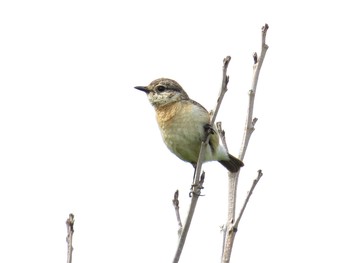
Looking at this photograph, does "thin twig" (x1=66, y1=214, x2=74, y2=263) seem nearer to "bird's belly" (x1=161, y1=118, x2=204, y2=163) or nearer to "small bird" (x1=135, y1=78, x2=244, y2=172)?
"small bird" (x1=135, y1=78, x2=244, y2=172)

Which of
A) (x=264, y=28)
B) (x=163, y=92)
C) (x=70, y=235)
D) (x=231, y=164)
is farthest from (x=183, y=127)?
(x=70, y=235)

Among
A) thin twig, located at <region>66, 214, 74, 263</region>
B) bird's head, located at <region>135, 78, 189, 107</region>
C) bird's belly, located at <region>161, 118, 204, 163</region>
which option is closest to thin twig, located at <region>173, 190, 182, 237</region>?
thin twig, located at <region>66, 214, 74, 263</region>

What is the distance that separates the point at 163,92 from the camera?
7988 millimetres

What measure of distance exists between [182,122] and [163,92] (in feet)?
2.77

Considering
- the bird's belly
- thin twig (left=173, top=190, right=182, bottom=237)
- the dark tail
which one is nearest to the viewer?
thin twig (left=173, top=190, right=182, bottom=237)

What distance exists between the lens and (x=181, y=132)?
7.25 m

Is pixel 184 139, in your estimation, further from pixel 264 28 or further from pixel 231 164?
pixel 264 28

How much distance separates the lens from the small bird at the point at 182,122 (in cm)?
714

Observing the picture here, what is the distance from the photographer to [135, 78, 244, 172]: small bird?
714 centimetres

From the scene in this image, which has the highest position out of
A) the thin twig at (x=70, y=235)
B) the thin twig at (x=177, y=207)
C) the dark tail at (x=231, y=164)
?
the dark tail at (x=231, y=164)

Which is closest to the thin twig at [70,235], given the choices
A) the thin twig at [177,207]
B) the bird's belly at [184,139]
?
the thin twig at [177,207]

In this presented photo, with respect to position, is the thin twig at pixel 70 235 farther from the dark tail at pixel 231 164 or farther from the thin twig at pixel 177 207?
the dark tail at pixel 231 164

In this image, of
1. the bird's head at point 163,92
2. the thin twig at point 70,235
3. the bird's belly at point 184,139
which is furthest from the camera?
the bird's head at point 163,92

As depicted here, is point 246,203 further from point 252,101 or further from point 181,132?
point 181,132
